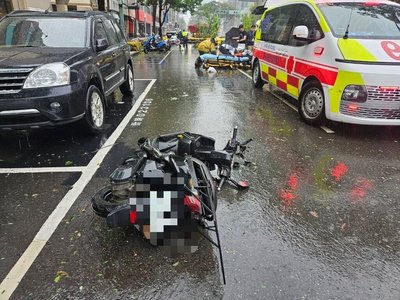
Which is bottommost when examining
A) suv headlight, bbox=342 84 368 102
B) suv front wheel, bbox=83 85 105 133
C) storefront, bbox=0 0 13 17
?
suv front wheel, bbox=83 85 105 133

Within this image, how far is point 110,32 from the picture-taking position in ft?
22.4

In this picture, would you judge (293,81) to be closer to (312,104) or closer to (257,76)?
(312,104)

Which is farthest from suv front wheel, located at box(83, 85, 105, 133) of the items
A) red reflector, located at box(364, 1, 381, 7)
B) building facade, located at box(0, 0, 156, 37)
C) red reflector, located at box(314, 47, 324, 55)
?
building facade, located at box(0, 0, 156, 37)

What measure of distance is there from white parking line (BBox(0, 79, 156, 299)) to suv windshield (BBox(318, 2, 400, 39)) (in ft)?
14.0

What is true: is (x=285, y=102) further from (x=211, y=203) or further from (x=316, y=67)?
(x=211, y=203)

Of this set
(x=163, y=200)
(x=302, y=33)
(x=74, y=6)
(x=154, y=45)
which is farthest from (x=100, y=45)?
(x=74, y=6)

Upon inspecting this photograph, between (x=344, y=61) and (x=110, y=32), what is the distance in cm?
456

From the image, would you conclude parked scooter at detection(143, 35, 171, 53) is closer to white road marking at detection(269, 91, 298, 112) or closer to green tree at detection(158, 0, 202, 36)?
white road marking at detection(269, 91, 298, 112)

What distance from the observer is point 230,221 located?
3064 millimetres

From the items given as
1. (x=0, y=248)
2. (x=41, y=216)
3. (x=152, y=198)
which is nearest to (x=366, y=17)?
(x=152, y=198)

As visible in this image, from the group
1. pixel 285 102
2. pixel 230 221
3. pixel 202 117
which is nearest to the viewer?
pixel 230 221

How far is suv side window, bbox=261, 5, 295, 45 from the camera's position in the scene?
7062 millimetres

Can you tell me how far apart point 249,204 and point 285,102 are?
5051 mm

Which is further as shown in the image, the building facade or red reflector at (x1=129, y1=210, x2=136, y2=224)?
the building facade
